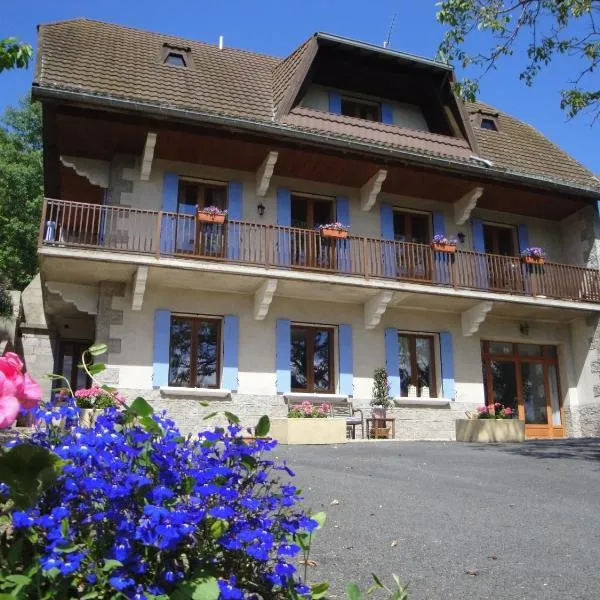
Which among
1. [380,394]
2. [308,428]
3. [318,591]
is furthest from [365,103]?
[318,591]

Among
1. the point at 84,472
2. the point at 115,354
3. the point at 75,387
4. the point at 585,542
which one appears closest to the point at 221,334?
the point at 115,354

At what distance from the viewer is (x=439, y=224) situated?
50.5ft

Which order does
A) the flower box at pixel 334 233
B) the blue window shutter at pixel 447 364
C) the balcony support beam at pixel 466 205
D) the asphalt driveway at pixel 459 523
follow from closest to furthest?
1. the asphalt driveway at pixel 459 523
2. the flower box at pixel 334 233
3. the blue window shutter at pixel 447 364
4. the balcony support beam at pixel 466 205

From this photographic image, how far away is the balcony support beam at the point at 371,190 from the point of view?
45.8 ft

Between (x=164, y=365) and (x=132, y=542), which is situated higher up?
(x=164, y=365)

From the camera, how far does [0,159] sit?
86.8ft

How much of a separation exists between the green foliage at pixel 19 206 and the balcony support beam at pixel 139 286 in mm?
12192

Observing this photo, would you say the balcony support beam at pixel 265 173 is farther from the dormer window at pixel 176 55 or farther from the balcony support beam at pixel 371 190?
the dormer window at pixel 176 55

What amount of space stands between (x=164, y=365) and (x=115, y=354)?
95 cm

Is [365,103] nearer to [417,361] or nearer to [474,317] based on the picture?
[474,317]

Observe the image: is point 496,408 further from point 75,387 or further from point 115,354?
point 75,387

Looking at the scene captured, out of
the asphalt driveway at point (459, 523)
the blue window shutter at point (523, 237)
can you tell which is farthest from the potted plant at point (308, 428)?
the blue window shutter at point (523, 237)

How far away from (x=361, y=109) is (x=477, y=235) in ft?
14.2

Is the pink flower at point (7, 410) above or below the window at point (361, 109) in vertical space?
below
